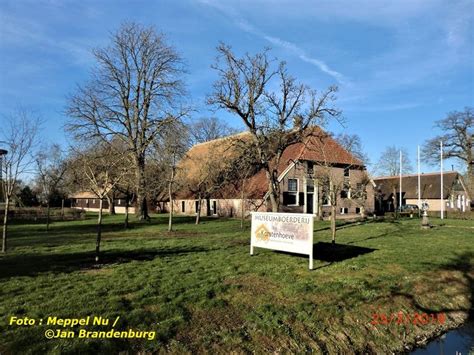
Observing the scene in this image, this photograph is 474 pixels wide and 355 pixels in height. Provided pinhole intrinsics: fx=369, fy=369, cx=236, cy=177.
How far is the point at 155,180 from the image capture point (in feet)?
113

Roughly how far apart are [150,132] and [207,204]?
398 inches

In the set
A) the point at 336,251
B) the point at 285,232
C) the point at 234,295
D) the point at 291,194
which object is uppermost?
the point at 291,194

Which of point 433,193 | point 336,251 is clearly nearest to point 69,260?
point 336,251

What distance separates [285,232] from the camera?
37.4ft

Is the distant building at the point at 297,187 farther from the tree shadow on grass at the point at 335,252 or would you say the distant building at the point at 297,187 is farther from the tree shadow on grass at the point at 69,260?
the tree shadow on grass at the point at 69,260

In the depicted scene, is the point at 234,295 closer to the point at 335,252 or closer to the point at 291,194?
the point at 335,252

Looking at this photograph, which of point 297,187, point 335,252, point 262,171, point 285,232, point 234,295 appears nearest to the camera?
point 234,295

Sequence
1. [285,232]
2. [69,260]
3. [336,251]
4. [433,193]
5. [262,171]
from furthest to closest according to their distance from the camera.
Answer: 1. [433,193]
2. [262,171]
3. [336,251]
4. [69,260]
5. [285,232]

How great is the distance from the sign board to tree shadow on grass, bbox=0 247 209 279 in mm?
2575

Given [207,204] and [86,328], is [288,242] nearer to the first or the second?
[86,328]

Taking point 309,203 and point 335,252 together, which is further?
point 309,203

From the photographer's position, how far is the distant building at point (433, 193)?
180ft

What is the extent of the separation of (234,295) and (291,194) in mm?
27430

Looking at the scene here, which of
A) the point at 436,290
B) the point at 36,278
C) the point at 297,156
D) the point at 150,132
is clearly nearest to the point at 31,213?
the point at 150,132
